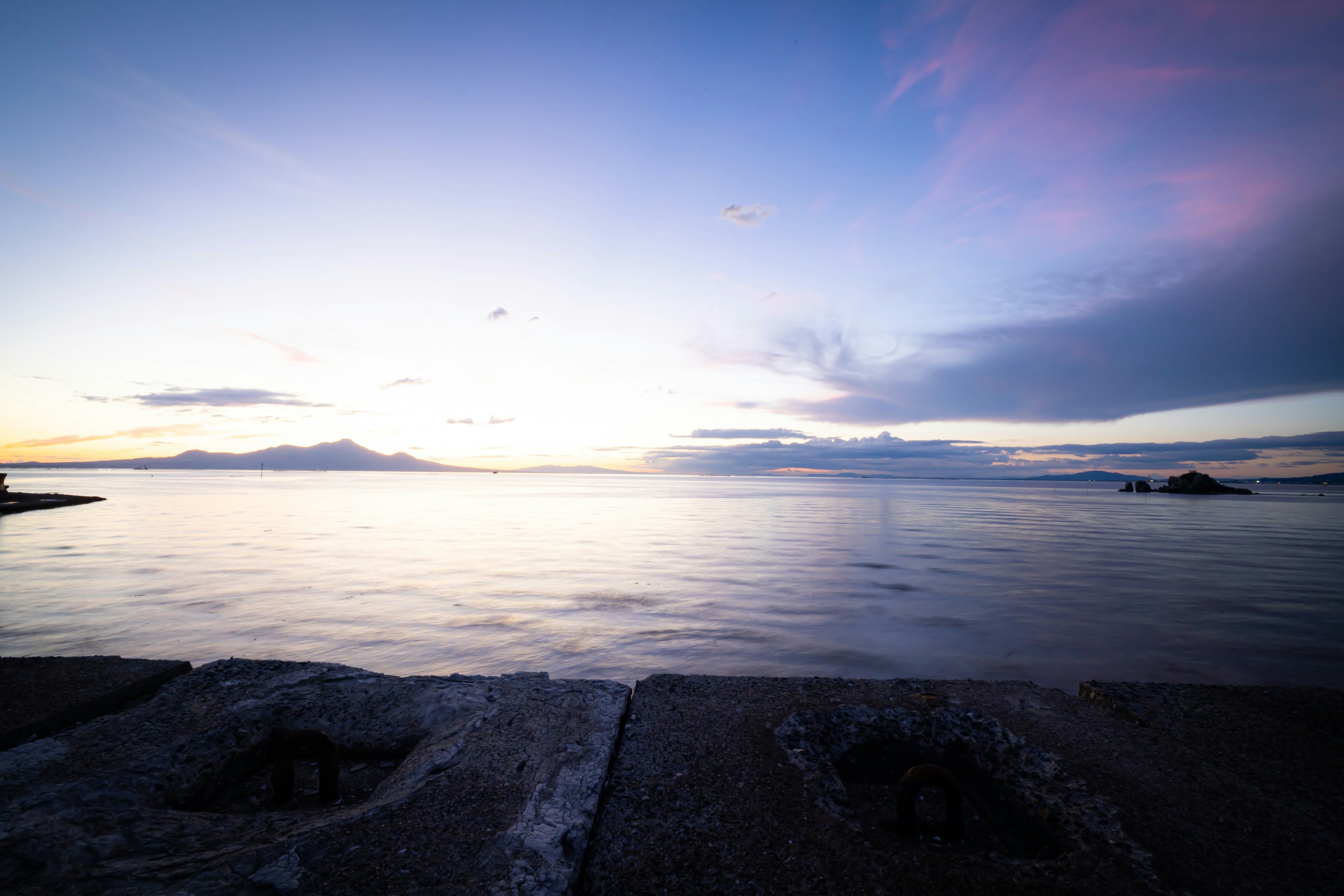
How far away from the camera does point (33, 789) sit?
8.09 ft

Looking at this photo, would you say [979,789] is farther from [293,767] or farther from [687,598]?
[687,598]

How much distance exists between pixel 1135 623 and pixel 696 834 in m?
8.51

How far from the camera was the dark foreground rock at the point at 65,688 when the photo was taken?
3203 millimetres

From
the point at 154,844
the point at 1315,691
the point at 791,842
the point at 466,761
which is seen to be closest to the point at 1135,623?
the point at 1315,691

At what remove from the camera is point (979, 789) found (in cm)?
298

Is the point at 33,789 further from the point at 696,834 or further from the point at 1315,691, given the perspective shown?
the point at 1315,691

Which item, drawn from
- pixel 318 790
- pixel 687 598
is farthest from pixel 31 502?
pixel 318 790

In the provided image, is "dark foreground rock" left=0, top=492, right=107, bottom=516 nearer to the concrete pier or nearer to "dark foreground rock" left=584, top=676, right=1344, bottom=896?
the concrete pier

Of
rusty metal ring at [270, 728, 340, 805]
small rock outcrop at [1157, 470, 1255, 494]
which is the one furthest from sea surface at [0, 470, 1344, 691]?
small rock outcrop at [1157, 470, 1255, 494]

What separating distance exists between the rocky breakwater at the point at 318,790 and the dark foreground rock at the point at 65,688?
231mm

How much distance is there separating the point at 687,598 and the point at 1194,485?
8098cm

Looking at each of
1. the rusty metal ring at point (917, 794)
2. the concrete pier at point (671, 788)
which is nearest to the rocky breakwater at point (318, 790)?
the concrete pier at point (671, 788)

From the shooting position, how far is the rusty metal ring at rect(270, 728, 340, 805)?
2742mm

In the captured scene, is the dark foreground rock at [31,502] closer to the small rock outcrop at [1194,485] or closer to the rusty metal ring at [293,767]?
the rusty metal ring at [293,767]
